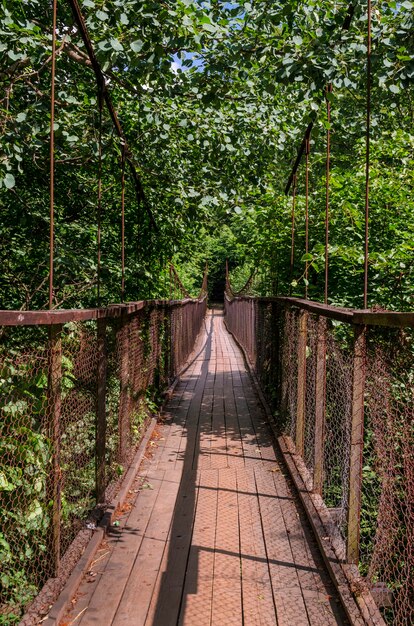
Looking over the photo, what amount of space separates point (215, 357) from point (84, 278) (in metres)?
7.90

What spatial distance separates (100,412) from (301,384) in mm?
1526

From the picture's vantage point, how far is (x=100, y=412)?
10.7 ft

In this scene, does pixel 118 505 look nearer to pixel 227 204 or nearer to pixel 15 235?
pixel 15 235

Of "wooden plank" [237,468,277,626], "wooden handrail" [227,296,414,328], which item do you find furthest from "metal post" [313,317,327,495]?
"wooden plank" [237,468,277,626]

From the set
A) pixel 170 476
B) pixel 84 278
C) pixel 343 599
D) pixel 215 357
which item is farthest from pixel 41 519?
pixel 215 357

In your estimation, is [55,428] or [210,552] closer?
[55,428]

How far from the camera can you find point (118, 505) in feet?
11.6

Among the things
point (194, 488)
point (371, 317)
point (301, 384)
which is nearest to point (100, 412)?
point (194, 488)

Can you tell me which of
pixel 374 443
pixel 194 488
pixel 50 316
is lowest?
pixel 194 488

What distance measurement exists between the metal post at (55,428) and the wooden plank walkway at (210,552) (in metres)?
0.26

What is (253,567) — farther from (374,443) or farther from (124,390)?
(124,390)

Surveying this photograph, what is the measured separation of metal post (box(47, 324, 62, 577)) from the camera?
93.9 inches

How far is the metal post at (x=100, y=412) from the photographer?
10.6 feet

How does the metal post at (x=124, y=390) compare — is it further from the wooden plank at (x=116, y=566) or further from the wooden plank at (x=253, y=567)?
the wooden plank at (x=253, y=567)
